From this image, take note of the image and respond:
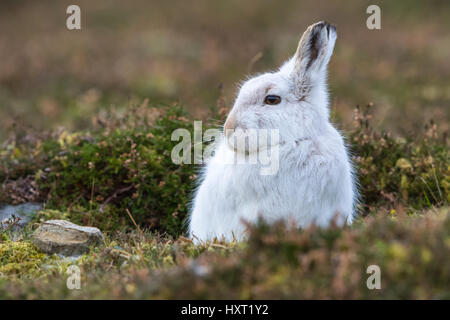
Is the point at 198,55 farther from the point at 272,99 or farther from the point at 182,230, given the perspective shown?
the point at 272,99

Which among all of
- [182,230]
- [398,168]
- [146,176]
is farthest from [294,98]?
[398,168]

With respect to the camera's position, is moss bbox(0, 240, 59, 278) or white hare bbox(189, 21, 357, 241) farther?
moss bbox(0, 240, 59, 278)

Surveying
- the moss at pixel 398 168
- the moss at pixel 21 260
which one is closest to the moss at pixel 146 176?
the moss at pixel 398 168

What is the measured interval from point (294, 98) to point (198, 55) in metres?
15.0

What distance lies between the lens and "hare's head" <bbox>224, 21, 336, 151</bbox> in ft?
16.2

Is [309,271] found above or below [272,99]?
below

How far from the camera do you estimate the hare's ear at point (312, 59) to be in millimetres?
5047

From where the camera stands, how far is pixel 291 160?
486 cm

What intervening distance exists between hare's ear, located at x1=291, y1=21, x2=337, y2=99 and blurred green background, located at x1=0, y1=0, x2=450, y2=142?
3.85 m

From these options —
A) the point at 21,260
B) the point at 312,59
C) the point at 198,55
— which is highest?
Result: the point at 198,55

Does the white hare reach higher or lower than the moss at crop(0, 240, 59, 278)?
higher

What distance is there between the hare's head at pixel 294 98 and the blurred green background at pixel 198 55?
386 centimetres

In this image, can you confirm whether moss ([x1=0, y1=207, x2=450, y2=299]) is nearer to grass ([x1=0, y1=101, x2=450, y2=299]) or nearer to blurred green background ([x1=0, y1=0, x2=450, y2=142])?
grass ([x1=0, y1=101, x2=450, y2=299])

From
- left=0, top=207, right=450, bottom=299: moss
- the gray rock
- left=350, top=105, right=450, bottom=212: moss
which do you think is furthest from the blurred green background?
left=0, top=207, right=450, bottom=299: moss
